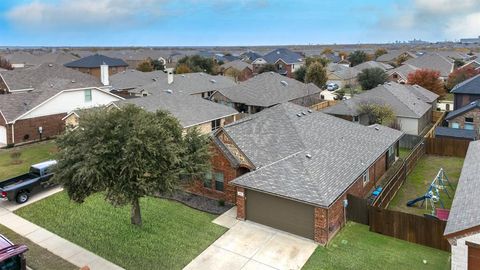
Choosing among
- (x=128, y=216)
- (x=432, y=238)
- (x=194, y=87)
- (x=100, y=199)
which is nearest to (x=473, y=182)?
(x=432, y=238)

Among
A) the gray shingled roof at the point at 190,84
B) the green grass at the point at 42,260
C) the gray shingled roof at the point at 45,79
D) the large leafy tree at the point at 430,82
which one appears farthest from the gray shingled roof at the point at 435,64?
the green grass at the point at 42,260

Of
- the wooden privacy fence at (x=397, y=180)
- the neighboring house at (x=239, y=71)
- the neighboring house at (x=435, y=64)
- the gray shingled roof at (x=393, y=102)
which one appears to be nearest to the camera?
the wooden privacy fence at (x=397, y=180)

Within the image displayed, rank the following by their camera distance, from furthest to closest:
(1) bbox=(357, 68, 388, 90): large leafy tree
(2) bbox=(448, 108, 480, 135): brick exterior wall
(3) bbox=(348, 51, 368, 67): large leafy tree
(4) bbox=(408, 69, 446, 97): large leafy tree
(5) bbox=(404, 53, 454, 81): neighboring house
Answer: (3) bbox=(348, 51, 368, 67): large leafy tree < (5) bbox=(404, 53, 454, 81): neighboring house < (1) bbox=(357, 68, 388, 90): large leafy tree < (4) bbox=(408, 69, 446, 97): large leafy tree < (2) bbox=(448, 108, 480, 135): brick exterior wall

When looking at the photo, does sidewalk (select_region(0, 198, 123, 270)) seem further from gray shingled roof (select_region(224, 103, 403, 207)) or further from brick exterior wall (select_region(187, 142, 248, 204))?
brick exterior wall (select_region(187, 142, 248, 204))

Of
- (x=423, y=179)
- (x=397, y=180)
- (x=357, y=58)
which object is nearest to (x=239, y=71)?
(x=357, y=58)

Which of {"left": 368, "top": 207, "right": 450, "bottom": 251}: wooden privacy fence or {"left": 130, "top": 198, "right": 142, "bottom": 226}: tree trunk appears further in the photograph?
{"left": 130, "top": 198, "right": 142, "bottom": 226}: tree trunk

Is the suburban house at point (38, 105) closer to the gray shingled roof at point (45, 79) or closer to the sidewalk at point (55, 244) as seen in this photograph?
the gray shingled roof at point (45, 79)

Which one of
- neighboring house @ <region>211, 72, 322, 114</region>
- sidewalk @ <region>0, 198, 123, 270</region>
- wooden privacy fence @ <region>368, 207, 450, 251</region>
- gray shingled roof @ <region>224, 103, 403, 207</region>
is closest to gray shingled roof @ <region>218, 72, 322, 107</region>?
neighboring house @ <region>211, 72, 322, 114</region>
